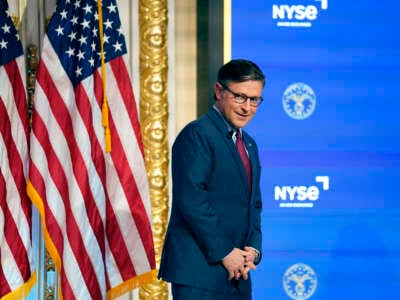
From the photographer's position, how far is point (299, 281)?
4.94 meters

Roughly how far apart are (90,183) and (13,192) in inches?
15.4

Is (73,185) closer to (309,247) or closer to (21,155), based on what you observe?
(21,155)

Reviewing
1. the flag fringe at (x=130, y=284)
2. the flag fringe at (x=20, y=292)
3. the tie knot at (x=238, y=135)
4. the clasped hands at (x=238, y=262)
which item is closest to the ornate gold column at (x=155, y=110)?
the flag fringe at (x=130, y=284)

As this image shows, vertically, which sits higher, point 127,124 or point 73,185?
point 127,124

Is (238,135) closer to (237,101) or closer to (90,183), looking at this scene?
(237,101)

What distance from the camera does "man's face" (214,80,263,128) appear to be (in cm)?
349

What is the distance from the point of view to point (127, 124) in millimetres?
4617

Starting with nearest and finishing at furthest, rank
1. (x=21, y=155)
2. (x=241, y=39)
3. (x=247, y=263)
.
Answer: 1. (x=247, y=263)
2. (x=21, y=155)
3. (x=241, y=39)

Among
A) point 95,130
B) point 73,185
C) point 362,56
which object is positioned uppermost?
point 362,56

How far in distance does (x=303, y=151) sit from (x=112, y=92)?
3.70ft

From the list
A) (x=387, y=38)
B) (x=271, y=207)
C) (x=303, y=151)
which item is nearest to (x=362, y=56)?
(x=387, y=38)

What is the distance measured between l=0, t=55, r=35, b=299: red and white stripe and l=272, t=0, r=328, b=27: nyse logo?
145 centimetres

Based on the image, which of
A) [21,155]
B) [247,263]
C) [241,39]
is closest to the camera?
[247,263]

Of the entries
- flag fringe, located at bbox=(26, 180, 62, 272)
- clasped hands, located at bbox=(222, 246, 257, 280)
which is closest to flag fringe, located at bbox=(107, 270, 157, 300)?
flag fringe, located at bbox=(26, 180, 62, 272)
